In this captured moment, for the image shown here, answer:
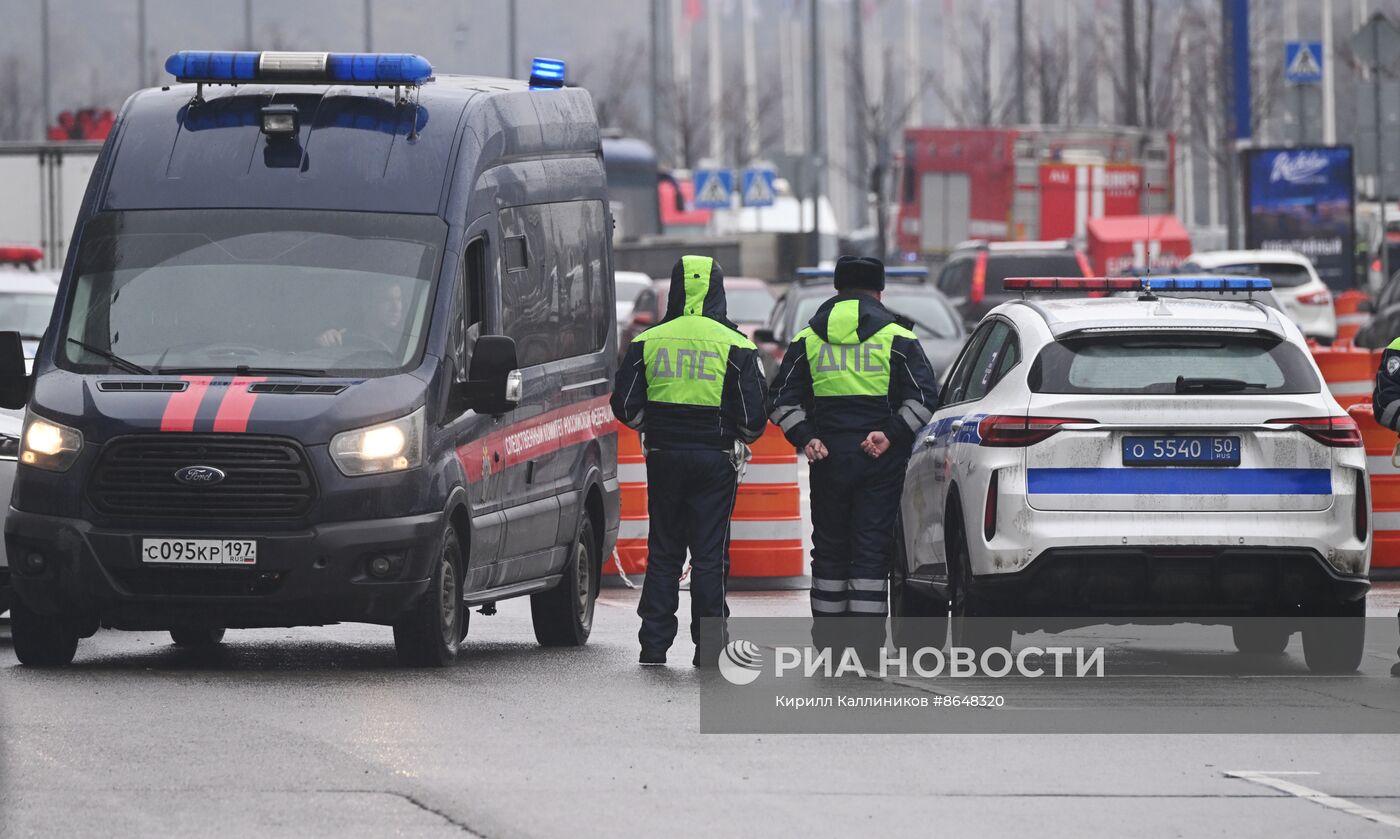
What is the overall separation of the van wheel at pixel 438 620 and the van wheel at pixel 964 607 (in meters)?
2.09

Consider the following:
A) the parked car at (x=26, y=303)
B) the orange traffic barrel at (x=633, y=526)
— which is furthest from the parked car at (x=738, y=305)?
the orange traffic barrel at (x=633, y=526)

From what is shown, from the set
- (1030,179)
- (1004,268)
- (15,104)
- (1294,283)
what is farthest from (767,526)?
(15,104)

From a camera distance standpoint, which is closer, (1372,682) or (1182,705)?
(1182,705)

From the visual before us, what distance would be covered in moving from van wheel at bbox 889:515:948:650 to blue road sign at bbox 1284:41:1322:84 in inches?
845

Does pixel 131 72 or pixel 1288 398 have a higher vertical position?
pixel 131 72

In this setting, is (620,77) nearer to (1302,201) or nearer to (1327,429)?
(1302,201)

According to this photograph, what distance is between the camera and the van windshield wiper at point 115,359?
38.3ft

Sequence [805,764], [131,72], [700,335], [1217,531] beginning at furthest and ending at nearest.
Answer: [131,72] < [700,335] < [1217,531] < [805,764]

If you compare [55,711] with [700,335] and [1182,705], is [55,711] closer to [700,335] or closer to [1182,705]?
[700,335]

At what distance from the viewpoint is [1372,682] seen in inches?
444

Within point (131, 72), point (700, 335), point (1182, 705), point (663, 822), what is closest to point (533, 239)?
point (700, 335)

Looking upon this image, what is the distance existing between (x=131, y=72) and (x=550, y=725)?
6995 cm

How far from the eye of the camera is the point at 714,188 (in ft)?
168

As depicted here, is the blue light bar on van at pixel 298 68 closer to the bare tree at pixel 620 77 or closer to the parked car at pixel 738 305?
the parked car at pixel 738 305
